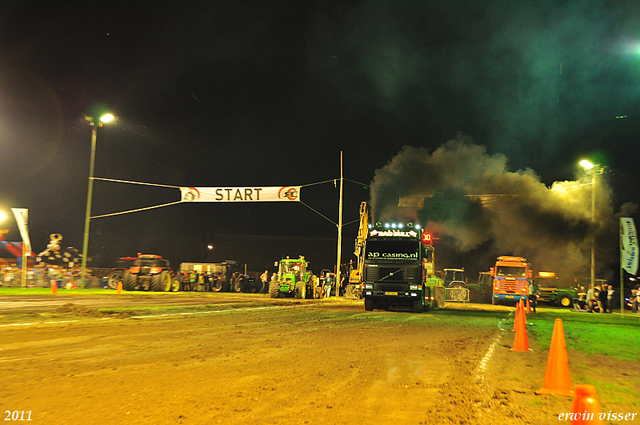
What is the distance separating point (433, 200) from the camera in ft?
150

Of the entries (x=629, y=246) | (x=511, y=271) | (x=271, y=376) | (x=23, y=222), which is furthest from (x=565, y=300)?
(x=23, y=222)

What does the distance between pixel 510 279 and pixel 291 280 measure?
14.7 metres

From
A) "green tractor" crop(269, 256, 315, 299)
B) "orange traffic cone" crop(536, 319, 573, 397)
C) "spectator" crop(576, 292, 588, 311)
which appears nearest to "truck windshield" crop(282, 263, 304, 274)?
"green tractor" crop(269, 256, 315, 299)

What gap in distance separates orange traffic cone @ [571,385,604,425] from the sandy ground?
2.18m

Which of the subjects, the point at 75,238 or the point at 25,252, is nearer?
the point at 25,252

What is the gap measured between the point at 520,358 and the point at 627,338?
6770mm

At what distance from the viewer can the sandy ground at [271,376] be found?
5.46 m

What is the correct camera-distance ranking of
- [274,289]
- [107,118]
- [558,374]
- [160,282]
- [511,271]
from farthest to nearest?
[160,282]
[511,271]
[107,118]
[274,289]
[558,374]

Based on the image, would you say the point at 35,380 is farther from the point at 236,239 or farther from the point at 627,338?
the point at 236,239

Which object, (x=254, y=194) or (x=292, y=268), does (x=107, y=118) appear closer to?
(x=254, y=194)

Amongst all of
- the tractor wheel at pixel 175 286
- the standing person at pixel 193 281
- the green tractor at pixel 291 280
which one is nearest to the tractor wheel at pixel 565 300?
the green tractor at pixel 291 280

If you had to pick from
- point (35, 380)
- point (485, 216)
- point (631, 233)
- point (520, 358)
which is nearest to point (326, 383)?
point (35, 380)

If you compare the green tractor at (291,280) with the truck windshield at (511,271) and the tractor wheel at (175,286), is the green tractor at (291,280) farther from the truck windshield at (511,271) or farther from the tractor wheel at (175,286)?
the truck windshield at (511,271)

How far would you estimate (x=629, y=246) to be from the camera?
22.0 meters
